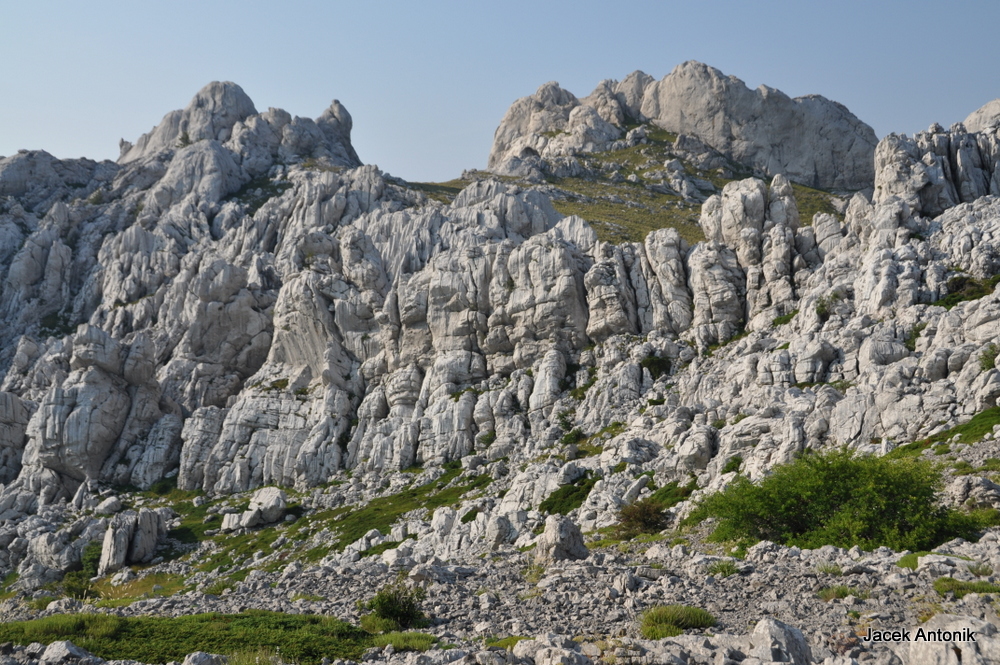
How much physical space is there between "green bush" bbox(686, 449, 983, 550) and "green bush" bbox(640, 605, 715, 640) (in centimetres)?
1337

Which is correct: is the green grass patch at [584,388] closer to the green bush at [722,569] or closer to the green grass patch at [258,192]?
the green bush at [722,569]

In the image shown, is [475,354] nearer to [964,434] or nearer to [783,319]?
[783,319]

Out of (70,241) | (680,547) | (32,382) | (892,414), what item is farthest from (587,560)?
(70,241)

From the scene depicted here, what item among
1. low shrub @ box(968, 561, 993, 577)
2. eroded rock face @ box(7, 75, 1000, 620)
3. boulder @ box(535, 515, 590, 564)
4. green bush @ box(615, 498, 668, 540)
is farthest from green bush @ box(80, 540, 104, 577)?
low shrub @ box(968, 561, 993, 577)

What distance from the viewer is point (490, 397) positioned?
325ft

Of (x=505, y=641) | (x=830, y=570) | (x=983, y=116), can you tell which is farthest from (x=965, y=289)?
(x=983, y=116)

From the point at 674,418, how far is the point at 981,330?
29.7 metres

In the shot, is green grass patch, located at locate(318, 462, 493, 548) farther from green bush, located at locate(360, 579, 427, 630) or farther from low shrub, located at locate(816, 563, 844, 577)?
low shrub, located at locate(816, 563, 844, 577)

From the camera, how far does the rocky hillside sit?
23781 mm

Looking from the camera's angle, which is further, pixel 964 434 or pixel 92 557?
pixel 92 557

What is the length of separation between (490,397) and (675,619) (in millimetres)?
81525

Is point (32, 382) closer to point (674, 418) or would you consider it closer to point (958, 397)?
point (674, 418)

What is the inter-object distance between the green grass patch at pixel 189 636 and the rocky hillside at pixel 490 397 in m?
1.79

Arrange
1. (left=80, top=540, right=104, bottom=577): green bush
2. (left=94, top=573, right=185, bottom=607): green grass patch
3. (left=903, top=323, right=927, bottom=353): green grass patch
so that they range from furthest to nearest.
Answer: (left=80, top=540, right=104, bottom=577): green bush, (left=94, top=573, right=185, bottom=607): green grass patch, (left=903, top=323, right=927, bottom=353): green grass patch
